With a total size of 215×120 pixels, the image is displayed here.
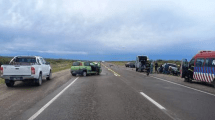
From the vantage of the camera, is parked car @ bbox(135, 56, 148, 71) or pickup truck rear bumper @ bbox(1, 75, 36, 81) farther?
parked car @ bbox(135, 56, 148, 71)

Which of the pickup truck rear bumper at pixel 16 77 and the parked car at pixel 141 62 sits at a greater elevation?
the parked car at pixel 141 62

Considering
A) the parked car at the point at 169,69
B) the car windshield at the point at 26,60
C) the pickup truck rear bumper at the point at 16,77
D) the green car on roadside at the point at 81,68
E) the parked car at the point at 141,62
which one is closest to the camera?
the pickup truck rear bumper at the point at 16,77

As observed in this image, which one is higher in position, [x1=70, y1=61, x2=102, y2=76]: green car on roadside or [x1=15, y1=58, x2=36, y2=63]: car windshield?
[x1=15, y1=58, x2=36, y2=63]: car windshield

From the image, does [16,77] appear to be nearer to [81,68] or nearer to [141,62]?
[81,68]

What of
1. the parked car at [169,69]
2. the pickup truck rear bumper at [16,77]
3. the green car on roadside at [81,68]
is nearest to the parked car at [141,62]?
the parked car at [169,69]

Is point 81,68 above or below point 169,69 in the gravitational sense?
above

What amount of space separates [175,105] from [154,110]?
49.1 inches

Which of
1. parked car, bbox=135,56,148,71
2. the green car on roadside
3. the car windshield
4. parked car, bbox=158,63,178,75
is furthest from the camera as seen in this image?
parked car, bbox=135,56,148,71

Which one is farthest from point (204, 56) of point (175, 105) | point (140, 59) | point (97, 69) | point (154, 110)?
point (140, 59)

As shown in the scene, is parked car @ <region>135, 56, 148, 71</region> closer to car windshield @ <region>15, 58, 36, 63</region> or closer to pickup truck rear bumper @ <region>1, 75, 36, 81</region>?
car windshield @ <region>15, 58, 36, 63</region>

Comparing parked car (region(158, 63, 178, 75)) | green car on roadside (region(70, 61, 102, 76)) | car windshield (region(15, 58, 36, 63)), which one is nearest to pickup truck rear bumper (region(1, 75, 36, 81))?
car windshield (region(15, 58, 36, 63))

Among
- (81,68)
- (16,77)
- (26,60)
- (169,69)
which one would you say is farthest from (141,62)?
(16,77)

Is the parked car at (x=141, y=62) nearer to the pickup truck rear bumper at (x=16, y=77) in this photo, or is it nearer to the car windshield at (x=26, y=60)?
the car windshield at (x=26, y=60)

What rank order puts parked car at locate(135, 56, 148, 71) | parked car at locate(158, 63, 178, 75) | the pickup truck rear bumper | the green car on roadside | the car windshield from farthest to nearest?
1. parked car at locate(135, 56, 148, 71)
2. parked car at locate(158, 63, 178, 75)
3. the green car on roadside
4. the car windshield
5. the pickup truck rear bumper
